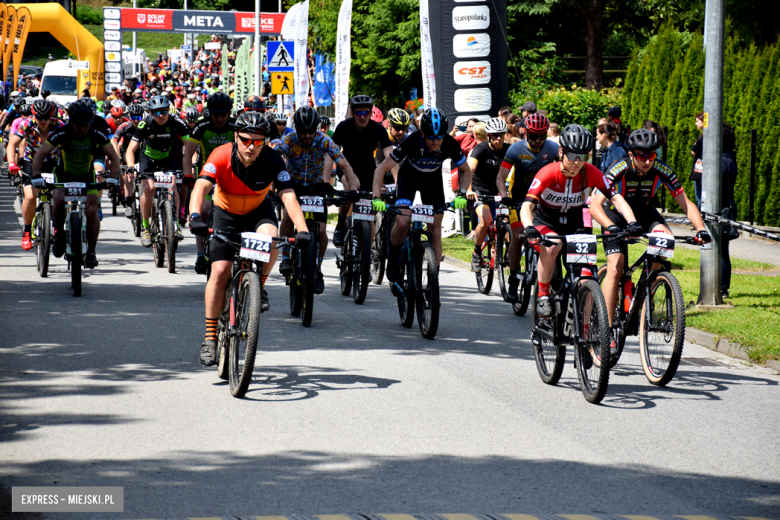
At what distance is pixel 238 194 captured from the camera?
7.73m

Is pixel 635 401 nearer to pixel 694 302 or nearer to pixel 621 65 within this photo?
pixel 694 302

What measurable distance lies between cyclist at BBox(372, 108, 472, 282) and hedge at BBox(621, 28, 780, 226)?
412 inches

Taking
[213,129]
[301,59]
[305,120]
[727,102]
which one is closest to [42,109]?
[213,129]

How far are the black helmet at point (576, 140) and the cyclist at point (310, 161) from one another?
3318 mm

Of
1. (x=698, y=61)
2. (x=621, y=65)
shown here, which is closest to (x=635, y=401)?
(x=698, y=61)

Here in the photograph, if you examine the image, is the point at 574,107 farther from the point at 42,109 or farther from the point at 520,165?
the point at 520,165

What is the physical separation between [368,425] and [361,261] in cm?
483

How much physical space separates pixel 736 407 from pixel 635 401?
2.17 ft

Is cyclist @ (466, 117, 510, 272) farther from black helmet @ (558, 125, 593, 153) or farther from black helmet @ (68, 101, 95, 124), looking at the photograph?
black helmet @ (68, 101, 95, 124)

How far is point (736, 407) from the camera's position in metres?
7.17

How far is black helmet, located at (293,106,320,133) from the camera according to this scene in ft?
34.4

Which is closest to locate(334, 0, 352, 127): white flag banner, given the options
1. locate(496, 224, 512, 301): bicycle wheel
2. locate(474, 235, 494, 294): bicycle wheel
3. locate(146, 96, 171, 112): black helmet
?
locate(146, 96, 171, 112): black helmet

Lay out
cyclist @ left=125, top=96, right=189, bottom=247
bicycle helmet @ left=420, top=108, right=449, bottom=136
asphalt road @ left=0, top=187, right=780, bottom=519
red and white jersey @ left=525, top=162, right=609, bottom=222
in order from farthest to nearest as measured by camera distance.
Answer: cyclist @ left=125, top=96, right=189, bottom=247
bicycle helmet @ left=420, top=108, right=449, bottom=136
red and white jersey @ left=525, top=162, right=609, bottom=222
asphalt road @ left=0, top=187, right=780, bottom=519

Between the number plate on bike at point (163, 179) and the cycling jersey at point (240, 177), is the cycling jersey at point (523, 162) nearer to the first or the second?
the cycling jersey at point (240, 177)
